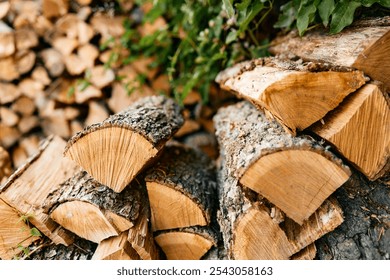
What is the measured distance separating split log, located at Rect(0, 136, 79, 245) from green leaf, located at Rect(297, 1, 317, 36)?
937mm

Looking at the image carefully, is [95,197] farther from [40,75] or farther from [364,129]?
[40,75]

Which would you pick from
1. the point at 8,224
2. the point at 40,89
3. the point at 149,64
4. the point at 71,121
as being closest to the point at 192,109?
the point at 149,64

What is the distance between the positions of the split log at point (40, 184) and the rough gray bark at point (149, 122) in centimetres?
24

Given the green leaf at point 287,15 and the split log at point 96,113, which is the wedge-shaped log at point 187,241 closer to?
the green leaf at point 287,15

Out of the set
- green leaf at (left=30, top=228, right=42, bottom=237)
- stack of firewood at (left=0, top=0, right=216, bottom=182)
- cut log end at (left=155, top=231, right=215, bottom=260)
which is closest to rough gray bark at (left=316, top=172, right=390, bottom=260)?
cut log end at (left=155, top=231, right=215, bottom=260)

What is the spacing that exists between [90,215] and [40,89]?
1072 millimetres

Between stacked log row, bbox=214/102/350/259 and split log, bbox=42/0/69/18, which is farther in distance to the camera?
split log, bbox=42/0/69/18

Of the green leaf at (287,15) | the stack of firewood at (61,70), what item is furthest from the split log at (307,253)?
the stack of firewood at (61,70)

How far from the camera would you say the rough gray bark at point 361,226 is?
941 millimetres

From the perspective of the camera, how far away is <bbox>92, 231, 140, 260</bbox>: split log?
101 cm

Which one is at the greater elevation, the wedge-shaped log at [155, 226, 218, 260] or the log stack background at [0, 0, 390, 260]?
the log stack background at [0, 0, 390, 260]

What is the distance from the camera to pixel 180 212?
1.12m

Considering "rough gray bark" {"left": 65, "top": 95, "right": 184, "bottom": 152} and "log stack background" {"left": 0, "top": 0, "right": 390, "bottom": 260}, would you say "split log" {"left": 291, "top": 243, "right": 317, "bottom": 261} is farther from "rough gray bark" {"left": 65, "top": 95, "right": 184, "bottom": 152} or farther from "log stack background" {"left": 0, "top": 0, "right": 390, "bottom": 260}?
"rough gray bark" {"left": 65, "top": 95, "right": 184, "bottom": 152}
